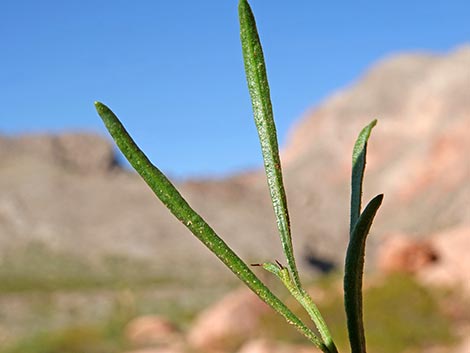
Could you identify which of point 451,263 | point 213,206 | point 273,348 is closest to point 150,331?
point 273,348

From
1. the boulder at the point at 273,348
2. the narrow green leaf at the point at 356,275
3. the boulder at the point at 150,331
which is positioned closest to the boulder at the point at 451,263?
the boulder at the point at 150,331

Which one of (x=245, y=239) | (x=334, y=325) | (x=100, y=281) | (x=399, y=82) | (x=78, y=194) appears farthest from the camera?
(x=399, y=82)

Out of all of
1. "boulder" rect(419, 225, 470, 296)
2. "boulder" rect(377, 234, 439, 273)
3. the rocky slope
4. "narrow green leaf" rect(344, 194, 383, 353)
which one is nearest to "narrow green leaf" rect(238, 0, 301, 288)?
"narrow green leaf" rect(344, 194, 383, 353)

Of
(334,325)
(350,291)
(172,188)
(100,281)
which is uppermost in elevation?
Result: (100,281)

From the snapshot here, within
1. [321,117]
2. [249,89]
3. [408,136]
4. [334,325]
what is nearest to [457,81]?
[408,136]

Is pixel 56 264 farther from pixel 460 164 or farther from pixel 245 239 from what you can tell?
pixel 460 164

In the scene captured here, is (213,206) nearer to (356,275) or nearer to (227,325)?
(227,325)

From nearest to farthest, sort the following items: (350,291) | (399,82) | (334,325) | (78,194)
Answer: (350,291)
(334,325)
(78,194)
(399,82)

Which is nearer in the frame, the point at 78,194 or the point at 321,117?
the point at 78,194

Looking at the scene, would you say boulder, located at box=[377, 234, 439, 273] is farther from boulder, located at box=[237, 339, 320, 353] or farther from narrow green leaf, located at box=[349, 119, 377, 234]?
narrow green leaf, located at box=[349, 119, 377, 234]
